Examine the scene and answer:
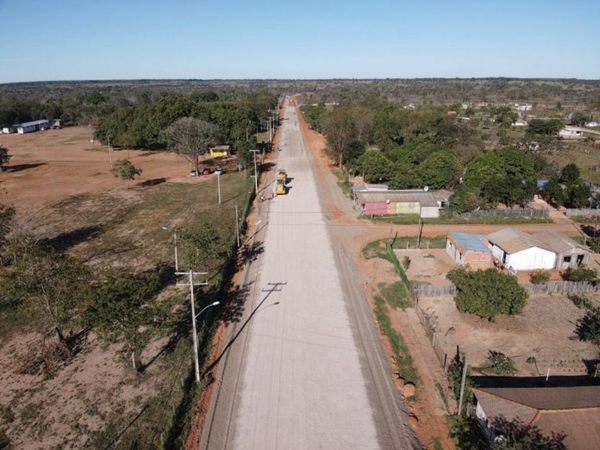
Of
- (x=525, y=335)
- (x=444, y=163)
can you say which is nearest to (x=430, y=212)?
(x=444, y=163)

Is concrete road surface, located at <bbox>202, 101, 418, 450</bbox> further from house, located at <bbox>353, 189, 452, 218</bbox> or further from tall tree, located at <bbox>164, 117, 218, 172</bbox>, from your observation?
tall tree, located at <bbox>164, 117, 218, 172</bbox>

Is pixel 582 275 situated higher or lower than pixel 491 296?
lower

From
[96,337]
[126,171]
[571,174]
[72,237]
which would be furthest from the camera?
[126,171]

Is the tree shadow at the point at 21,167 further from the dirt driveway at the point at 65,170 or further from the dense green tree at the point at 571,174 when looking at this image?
the dense green tree at the point at 571,174

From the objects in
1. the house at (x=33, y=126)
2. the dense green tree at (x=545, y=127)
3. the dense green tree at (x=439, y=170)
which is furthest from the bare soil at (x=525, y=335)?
the house at (x=33, y=126)

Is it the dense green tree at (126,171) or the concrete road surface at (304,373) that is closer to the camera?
the concrete road surface at (304,373)

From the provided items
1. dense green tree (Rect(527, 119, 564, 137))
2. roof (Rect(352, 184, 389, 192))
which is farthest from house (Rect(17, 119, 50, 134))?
dense green tree (Rect(527, 119, 564, 137))

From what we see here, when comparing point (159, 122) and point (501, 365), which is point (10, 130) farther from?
point (501, 365)
